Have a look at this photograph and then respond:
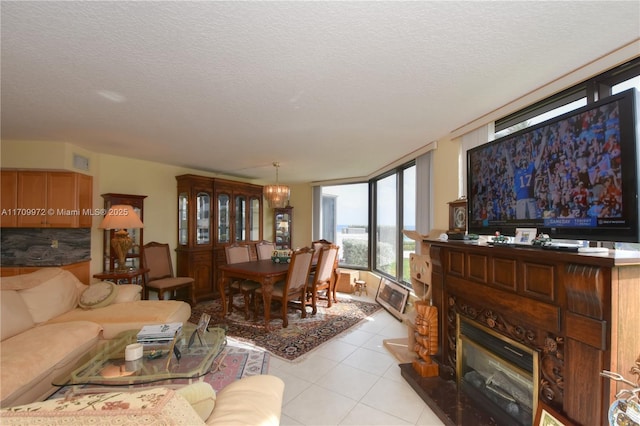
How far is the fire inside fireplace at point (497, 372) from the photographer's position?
1.62 m

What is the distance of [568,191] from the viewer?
1.47 metres

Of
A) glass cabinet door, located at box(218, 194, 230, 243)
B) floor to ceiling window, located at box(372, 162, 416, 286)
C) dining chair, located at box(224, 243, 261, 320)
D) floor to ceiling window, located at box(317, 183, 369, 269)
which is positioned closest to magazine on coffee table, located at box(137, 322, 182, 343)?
dining chair, located at box(224, 243, 261, 320)

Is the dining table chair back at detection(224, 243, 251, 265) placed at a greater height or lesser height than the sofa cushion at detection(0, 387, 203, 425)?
lesser

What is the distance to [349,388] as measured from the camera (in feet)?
7.41

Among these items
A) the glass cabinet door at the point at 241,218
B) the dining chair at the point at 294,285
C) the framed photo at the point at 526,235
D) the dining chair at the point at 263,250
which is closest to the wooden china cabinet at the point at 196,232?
the glass cabinet door at the point at 241,218

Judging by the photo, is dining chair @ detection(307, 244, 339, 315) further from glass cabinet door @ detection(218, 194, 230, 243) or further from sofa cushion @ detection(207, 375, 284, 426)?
sofa cushion @ detection(207, 375, 284, 426)

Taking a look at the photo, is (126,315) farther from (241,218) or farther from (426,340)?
(241,218)

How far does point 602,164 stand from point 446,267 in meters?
1.23

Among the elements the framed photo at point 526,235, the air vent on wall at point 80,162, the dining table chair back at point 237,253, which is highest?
the air vent on wall at point 80,162

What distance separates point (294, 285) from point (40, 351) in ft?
7.78

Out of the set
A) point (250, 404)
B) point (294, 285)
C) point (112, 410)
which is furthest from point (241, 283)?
point (112, 410)

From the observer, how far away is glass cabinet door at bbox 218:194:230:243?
5078 mm

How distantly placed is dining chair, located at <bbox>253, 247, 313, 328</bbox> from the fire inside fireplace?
1.97 m

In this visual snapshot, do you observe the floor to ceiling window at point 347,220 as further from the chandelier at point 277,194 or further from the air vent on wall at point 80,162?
the air vent on wall at point 80,162
